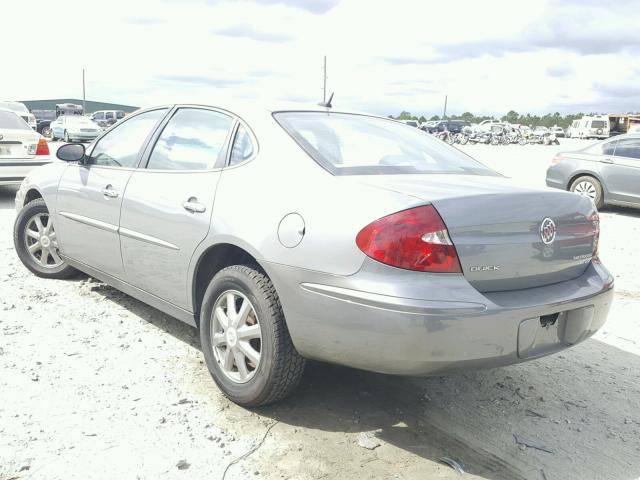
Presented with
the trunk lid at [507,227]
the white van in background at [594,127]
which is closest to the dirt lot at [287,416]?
the trunk lid at [507,227]

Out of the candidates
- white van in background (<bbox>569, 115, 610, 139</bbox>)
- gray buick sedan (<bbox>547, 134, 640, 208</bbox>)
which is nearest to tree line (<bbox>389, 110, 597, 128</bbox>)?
white van in background (<bbox>569, 115, 610, 139</bbox>)

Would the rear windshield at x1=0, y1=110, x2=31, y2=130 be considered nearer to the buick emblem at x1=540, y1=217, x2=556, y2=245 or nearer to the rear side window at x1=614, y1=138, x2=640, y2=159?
the buick emblem at x1=540, y1=217, x2=556, y2=245

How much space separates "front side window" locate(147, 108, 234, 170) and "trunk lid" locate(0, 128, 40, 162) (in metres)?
6.80

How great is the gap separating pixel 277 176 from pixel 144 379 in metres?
1.40

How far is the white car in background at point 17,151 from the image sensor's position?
9.59 m

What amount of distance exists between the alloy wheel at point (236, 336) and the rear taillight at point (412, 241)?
2.58ft

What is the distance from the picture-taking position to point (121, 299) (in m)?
4.84

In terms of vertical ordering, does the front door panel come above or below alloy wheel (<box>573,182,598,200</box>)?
above

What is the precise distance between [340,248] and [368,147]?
986 mm

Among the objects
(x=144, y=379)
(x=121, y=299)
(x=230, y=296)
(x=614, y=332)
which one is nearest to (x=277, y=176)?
(x=230, y=296)

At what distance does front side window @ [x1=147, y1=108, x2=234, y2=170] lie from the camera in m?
3.54

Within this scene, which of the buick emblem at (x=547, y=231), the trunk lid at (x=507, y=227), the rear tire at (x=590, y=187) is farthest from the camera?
the rear tire at (x=590, y=187)

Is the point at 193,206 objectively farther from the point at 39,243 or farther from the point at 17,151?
the point at 17,151

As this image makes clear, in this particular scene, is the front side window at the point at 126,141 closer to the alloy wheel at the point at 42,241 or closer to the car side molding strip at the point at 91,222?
the car side molding strip at the point at 91,222
